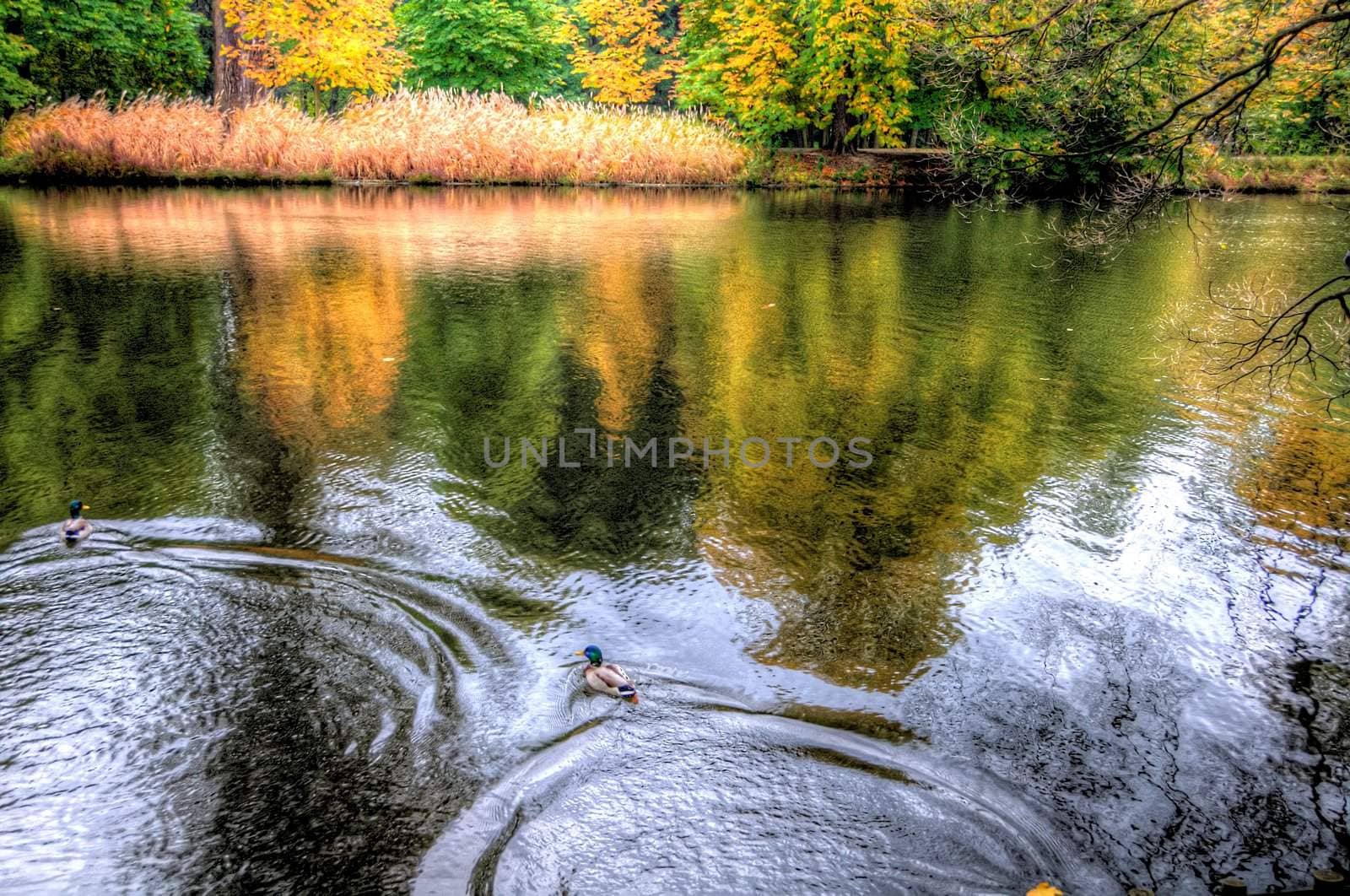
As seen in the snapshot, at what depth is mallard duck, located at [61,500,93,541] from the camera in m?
5.53

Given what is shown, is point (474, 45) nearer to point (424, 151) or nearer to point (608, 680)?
point (424, 151)

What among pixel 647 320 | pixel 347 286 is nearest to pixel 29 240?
pixel 347 286

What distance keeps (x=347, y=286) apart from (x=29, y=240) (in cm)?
621

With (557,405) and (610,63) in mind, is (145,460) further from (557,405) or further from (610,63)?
(610,63)

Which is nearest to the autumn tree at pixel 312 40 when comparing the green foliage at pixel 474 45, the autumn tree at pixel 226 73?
the autumn tree at pixel 226 73

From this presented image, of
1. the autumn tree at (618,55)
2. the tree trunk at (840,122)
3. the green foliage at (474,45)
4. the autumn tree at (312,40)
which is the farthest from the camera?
the autumn tree at (618,55)

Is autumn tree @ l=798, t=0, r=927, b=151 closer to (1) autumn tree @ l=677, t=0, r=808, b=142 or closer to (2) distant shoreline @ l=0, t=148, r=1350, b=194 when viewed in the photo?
(1) autumn tree @ l=677, t=0, r=808, b=142

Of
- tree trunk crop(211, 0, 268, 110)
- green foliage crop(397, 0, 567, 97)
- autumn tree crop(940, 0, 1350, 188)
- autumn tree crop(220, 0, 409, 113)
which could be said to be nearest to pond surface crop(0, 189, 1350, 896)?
autumn tree crop(940, 0, 1350, 188)

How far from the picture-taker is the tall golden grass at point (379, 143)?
2250cm

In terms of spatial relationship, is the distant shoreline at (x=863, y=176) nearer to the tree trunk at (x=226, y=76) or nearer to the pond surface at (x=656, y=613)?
the tree trunk at (x=226, y=76)

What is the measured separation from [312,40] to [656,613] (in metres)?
26.7

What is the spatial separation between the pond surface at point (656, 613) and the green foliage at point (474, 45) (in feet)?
82.9

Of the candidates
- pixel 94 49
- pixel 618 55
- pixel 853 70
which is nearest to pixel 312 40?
pixel 94 49

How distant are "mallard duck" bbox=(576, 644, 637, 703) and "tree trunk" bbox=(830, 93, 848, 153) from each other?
92.0 ft
